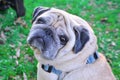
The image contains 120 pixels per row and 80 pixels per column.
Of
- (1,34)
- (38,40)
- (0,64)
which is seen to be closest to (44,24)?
(38,40)

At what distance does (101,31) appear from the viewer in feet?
23.2

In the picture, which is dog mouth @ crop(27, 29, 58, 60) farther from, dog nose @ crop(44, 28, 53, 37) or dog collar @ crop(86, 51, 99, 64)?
dog collar @ crop(86, 51, 99, 64)

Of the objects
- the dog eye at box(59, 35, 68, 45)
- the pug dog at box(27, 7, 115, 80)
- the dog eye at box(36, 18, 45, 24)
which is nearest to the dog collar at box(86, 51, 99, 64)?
the pug dog at box(27, 7, 115, 80)

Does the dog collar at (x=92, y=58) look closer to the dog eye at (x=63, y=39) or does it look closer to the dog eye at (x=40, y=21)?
the dog eye at (x=63, y=39)

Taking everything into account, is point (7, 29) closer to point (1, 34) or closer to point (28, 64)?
point (1, 34)

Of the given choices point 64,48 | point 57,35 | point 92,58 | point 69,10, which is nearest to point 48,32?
point 57,35

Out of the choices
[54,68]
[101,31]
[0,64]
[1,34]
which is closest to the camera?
[54,68]

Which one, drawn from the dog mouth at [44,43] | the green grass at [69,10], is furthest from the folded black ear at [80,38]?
the green grass at [69,10]

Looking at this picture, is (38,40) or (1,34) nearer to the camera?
(38,40)

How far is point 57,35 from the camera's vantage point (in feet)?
12.4

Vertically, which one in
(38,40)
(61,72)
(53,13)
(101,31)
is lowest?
(101,31)

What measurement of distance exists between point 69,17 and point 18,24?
8.46ft

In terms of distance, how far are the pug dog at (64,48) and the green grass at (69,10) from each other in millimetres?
1010

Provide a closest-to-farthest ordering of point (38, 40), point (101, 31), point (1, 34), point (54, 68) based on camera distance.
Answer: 1. point (38, 40)
2. point (54, 68)
3. point (1, 34)
4. point (101, 31)
